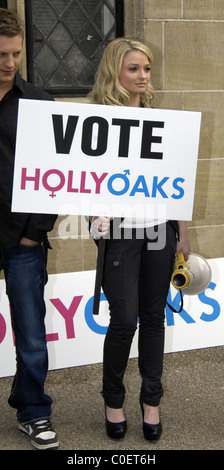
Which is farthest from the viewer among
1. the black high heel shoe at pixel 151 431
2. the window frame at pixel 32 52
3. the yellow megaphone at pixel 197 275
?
the window frame at pixel 32 52

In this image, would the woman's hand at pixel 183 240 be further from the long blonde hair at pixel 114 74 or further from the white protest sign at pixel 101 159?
the long blonde hair at pixel 114 74

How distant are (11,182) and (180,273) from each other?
107cm

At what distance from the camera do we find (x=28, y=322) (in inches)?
131

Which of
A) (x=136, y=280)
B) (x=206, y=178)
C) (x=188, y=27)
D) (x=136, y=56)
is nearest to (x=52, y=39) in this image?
(x=188, y=27)

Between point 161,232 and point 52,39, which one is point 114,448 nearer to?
point 161,232

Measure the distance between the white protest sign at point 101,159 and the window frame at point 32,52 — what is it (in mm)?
2192

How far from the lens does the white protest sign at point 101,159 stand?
3150 mm

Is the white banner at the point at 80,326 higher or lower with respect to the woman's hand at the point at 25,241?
lower

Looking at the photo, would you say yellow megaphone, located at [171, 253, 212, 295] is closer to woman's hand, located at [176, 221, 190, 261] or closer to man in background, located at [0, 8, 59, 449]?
woman's hand, located at [176, 221, 190, 261]

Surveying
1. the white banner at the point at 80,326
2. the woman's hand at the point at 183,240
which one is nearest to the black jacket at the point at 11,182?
the woman's hand at the point at 183,240

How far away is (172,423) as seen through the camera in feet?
12.0

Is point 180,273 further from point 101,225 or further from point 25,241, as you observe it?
point 25,241

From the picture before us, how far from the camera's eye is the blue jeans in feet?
10.8

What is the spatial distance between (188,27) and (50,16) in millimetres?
1036
